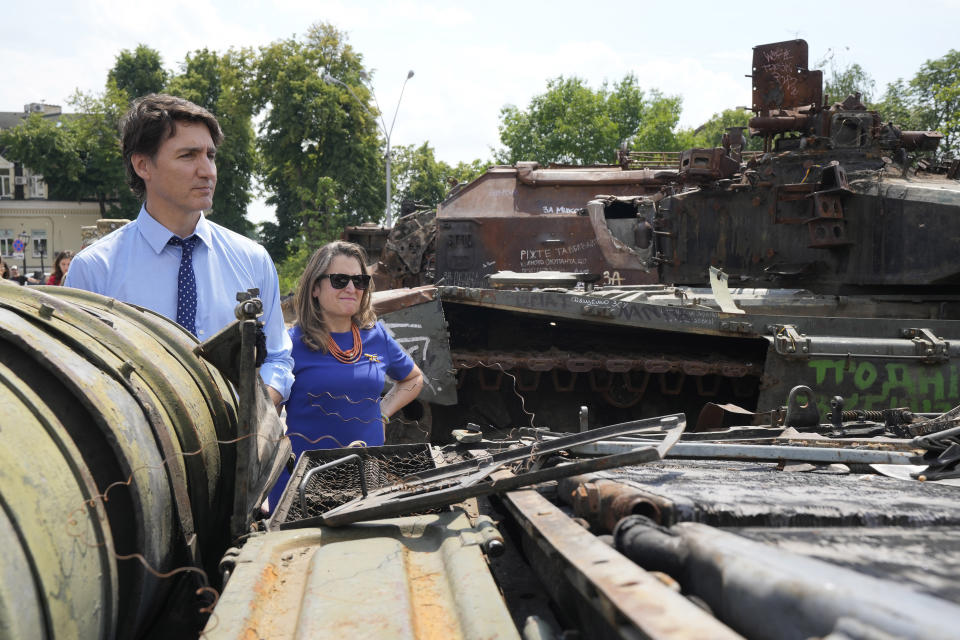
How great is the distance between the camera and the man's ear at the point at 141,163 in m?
2.87

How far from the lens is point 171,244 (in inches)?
115

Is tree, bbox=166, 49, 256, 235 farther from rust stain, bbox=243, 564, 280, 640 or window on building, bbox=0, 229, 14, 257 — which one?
rust stain, bbox=243, 564, 280, 640

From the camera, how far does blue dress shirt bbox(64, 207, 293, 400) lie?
2.81 metres

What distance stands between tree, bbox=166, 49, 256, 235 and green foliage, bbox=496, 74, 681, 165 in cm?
1252

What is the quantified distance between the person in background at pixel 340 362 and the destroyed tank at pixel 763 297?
7.35 feet

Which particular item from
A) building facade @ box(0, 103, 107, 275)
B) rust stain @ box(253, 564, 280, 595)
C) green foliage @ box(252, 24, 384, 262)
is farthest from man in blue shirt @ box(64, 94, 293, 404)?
building facade @ box(0, 103, 107, 275)

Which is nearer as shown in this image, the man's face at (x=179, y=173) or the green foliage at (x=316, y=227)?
the man's face at (x=179, y=173)

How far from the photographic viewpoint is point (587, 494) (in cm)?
190

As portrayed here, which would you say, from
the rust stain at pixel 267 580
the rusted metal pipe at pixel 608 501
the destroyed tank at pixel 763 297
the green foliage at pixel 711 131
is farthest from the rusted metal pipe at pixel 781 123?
the green foliage at pixel 711 131

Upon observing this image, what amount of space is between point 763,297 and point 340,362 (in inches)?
163

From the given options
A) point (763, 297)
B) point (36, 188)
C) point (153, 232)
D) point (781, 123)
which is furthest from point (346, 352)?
point (36, 188)

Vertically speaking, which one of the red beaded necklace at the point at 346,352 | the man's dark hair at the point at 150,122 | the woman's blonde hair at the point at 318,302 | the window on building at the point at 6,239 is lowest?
the red beaded necklace at the point at 346,352

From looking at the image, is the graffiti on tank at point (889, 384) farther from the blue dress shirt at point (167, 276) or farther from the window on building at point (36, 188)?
the window on building at point (36, 188)

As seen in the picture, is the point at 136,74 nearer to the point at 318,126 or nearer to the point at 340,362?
the point at 318,126
